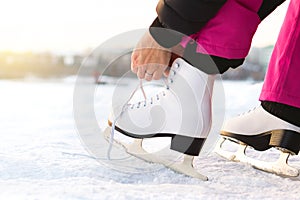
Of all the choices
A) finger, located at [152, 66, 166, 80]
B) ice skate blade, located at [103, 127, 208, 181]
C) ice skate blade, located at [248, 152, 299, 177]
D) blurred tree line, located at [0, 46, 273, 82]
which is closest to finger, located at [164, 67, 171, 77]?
finger, located at [152, 66, 166, 80]

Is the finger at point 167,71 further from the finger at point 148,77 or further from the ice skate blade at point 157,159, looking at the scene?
the ice skate blade at point 157,159

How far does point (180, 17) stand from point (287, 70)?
316mm

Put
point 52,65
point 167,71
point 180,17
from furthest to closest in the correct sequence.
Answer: point 52,65, point 167,71, point 180,17

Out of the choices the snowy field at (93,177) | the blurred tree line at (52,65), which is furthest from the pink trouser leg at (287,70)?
the blurred tree line at (52,65)

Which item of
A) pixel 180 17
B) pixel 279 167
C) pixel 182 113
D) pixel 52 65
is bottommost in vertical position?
pixel 52 65

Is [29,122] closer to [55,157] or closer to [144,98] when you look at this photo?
[55,157]

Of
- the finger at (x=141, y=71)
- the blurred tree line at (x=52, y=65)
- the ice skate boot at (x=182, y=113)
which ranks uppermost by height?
the finger at (x=141, y=71)

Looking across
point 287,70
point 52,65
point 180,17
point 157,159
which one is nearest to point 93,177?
point 157,159

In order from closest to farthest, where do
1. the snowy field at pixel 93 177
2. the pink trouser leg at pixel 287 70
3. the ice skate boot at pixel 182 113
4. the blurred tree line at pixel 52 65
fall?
1. the snowy field at pixel 93 177
2. the ice skate boot at pixel 182 113
3. the pink trouser leg at pixel 287 70
4. the blurred tree line at pixel 52 65

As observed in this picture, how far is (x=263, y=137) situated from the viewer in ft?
3.41

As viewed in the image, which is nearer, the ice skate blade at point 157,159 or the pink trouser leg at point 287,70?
the ice skate blade at point 157,159

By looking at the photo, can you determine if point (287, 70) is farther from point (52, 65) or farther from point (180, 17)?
point (52, 65)

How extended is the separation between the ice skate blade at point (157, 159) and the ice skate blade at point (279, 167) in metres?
0.18

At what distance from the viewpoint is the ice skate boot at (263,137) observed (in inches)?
38.5
